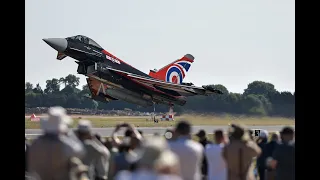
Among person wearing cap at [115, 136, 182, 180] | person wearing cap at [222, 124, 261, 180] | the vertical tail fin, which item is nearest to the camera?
person wearing cap at [115, 136, 182, 180]

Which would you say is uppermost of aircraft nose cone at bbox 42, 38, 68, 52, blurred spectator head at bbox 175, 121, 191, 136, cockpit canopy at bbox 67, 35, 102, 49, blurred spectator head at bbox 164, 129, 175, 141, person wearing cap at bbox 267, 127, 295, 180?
cockpit canopy at bbox 67, 35, 102, 49

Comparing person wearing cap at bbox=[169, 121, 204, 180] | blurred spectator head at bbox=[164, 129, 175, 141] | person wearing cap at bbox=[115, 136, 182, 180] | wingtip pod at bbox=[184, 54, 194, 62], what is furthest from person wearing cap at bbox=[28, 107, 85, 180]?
wingtip pod at bbox=[184, 54, 194, 62]

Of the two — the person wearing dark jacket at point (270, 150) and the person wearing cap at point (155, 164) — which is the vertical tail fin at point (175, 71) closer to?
the person wearing dark jacket at point (270, 150)

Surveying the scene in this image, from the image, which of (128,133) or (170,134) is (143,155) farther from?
(170,134)

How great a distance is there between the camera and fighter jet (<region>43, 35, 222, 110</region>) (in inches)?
1490

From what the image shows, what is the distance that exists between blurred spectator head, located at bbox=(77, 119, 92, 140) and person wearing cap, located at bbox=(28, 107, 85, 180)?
1.39 metres

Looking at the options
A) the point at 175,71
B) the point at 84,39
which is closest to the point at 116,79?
the point at 84,39

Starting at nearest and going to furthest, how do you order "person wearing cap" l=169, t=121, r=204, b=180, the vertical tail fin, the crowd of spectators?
the crowd of spectators
"person wearing cap" l=169, t=121, r=204, b=180
the vertical tail fin

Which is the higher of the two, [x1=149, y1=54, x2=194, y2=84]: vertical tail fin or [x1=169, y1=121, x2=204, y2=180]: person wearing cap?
[x1=149, y1=54, x2=194, y2=84]: vertical tail fin

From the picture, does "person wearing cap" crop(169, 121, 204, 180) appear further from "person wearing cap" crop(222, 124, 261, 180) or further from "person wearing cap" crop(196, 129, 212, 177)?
"person wearing cap" crop(196, 129, 212, 177)

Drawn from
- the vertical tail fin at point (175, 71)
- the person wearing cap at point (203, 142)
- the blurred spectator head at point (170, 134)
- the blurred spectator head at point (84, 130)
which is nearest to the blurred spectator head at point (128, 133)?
the blurred spectator head at point (84, 130)
